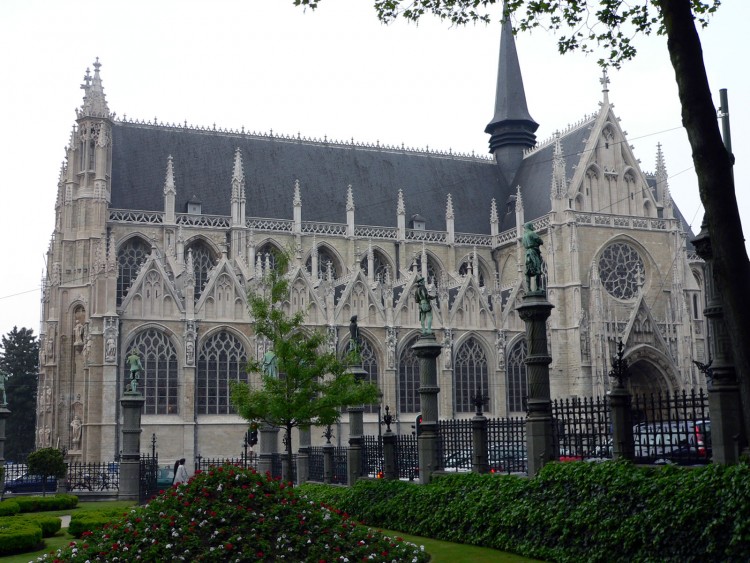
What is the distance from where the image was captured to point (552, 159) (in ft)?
182

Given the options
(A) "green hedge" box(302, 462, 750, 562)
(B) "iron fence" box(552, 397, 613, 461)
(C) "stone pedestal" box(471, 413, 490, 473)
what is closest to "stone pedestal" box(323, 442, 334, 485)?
(A) "green hedge" box(302, 462, 750, 562)

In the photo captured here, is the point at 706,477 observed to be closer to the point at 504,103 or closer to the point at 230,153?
the point at 230,153

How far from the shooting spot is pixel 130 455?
29.2 meters

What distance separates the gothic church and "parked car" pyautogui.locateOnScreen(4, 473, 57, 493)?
3.55 meters

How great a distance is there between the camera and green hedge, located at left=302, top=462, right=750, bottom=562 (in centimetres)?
1099

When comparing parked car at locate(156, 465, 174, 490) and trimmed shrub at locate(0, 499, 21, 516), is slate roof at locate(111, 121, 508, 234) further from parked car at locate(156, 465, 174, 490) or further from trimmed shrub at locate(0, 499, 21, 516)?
trimmed shrub at locate(0, 499, 21, 516)

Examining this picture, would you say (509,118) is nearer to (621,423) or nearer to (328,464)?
(328,464)

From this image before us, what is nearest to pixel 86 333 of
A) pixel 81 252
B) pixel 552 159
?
pixel 81 252

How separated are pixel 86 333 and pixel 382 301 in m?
15.1

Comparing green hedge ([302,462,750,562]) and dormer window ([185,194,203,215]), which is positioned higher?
dormer window ([185,194,203,215])

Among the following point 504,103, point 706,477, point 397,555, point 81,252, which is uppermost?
point 504,103

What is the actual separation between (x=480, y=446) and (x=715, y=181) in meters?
10.7

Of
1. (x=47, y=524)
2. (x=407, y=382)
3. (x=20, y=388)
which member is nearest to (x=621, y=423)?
(x=47, y=524)

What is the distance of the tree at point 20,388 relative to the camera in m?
65.6
